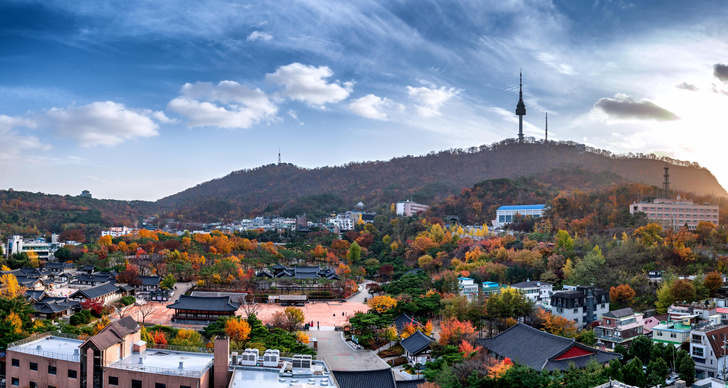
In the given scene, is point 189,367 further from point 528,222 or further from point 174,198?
point 174,198

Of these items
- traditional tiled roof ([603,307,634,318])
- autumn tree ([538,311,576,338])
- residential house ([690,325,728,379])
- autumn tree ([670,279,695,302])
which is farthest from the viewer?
autumn tree ([670,279,695,302])

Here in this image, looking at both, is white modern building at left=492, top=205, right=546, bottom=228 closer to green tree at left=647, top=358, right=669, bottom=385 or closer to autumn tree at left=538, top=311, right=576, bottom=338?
autumn tree at left=538, top=311, right=576, bottom=338

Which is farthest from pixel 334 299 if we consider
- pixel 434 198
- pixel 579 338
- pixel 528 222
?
pixel 434 198

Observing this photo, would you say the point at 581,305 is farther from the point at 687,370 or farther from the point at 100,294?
the point at 100,294

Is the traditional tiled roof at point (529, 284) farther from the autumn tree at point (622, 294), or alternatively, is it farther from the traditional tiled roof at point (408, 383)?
the traditional tiled roof at point (408, 383)

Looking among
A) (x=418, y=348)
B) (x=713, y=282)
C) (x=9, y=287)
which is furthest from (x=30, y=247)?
(x=713, y=282)

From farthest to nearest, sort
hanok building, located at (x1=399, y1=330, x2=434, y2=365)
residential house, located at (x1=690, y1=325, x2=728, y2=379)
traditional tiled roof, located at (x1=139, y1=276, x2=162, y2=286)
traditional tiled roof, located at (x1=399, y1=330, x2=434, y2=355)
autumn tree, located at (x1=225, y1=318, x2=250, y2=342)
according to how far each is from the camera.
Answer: traditional tiled roof, located at (x1=139, y1=276, x2=162, y2=286)
autumn tree, located at (x1=225, y1=318, x2=250, y2=342)
traditional tiled roof, located at (x1=399, y1=330, x2=434, y2=355)
hanok building, located at (x1=399, y1=330, x2=434, y2=365)
residential house, located at (x1=690, y1=325, x2=728, y2=379)

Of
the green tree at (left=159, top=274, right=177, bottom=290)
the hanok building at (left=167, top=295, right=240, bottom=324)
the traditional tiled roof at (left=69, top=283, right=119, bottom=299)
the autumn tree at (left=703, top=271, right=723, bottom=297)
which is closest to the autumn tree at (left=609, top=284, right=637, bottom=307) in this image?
the autumn tree at (left=703, top=271, right=723, bottom=297)
